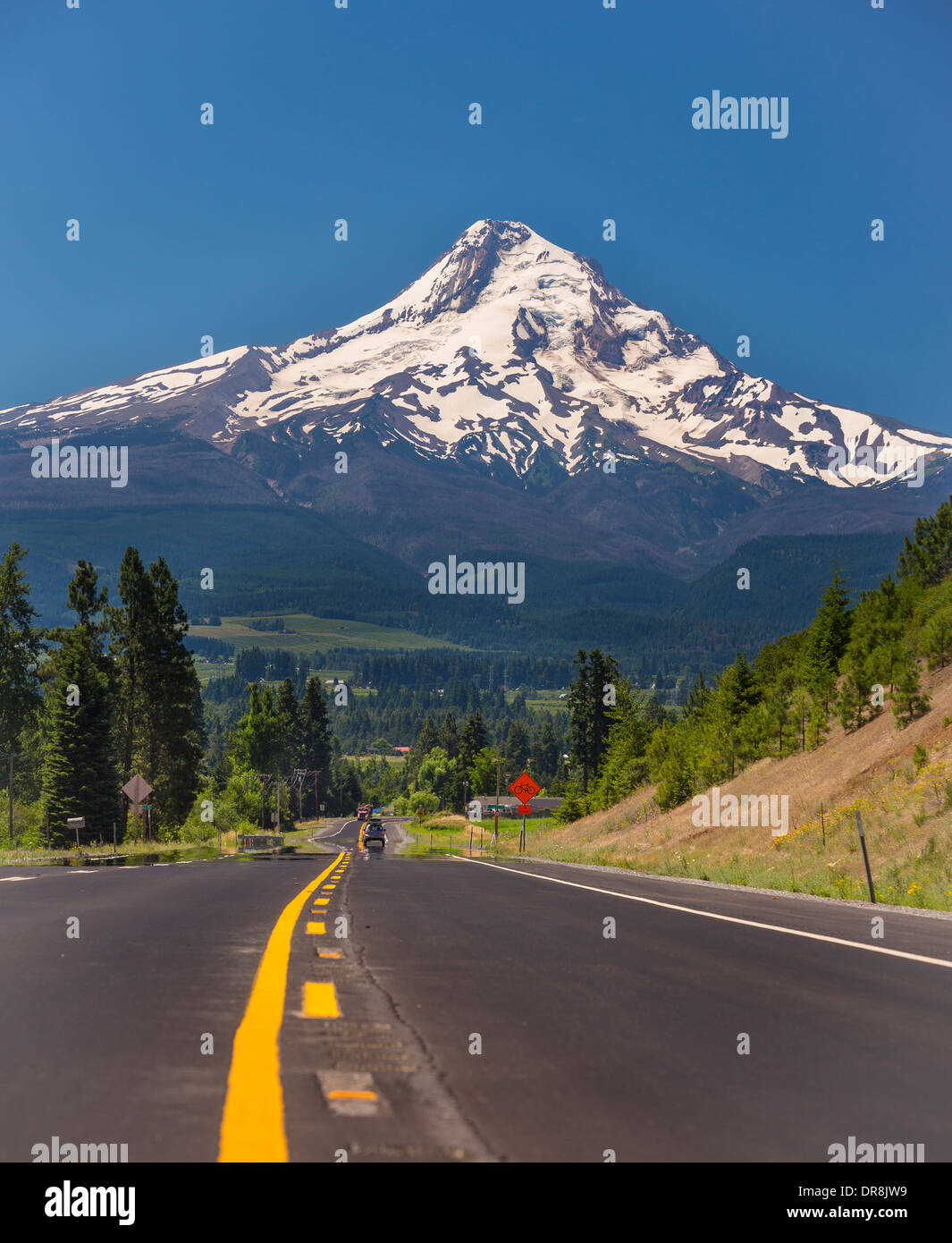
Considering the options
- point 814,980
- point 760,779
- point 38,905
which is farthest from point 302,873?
point 760,779

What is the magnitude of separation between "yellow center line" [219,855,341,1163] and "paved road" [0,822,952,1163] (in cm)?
1

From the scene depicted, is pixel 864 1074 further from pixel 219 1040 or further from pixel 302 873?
pixel 302 873

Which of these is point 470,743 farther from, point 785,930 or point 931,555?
point 785,930

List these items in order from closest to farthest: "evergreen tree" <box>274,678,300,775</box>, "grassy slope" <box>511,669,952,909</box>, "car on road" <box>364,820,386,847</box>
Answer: "grassy slope" <box>511,669,952,909</box> < "car on road" <box>364,820,386,847</box> < "evergreen tree" <box>274,678,300,775</box>

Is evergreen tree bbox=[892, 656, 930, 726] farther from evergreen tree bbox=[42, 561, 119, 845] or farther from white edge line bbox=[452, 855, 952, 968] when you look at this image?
evergreen tree bbox=[42, 561, 119, 845]

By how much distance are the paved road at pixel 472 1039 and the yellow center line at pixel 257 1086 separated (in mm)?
14

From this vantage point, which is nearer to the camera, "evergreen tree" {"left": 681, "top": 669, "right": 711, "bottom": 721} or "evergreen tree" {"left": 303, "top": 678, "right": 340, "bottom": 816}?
"evergreen tree" {"left": 681, "top": 669, "right": 711, "bottom": 721}

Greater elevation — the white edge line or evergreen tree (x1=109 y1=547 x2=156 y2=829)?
evergreen tree (x1=109 y1=547 x2=156 y2=829)

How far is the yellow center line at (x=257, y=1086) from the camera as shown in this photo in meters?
4.15

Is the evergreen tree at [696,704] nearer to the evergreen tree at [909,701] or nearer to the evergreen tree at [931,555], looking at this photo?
the evergreen tree at [931,555]

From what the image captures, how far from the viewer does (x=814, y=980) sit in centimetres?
843

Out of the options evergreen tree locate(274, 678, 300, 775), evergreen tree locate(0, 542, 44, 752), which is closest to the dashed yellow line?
evergreen tree locate(0, 542, 44, 752)

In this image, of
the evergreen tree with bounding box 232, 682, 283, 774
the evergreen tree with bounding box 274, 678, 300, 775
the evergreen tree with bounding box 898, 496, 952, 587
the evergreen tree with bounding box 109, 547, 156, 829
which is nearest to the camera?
the evergreen tree with bounding box 898, 496, 952, 587

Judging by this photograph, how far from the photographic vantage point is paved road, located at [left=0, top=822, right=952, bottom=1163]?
14.6 feet
